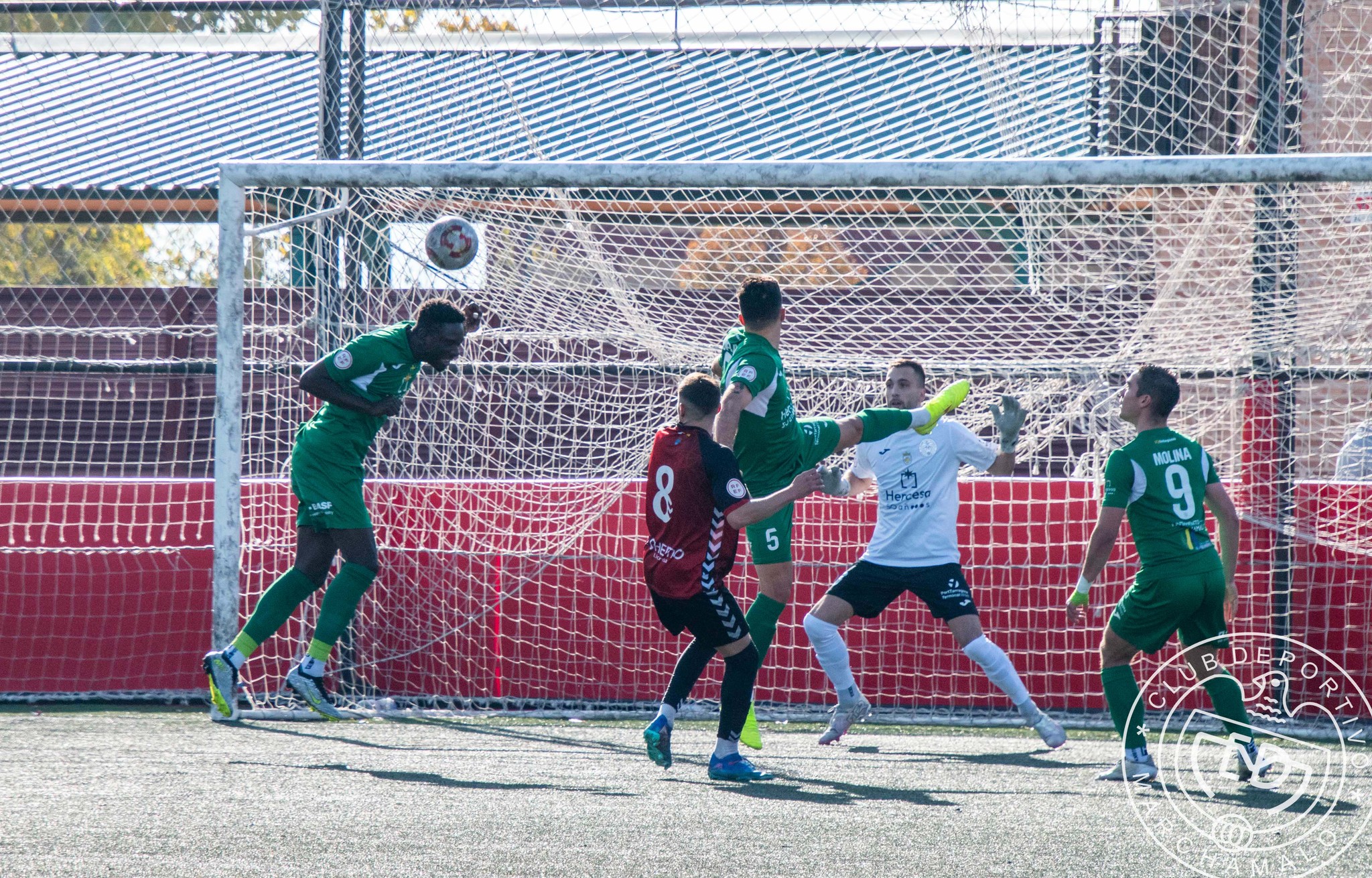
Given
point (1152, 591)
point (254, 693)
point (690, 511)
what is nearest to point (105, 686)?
point (254, 693)

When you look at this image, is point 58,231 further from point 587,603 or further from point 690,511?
point 690,511

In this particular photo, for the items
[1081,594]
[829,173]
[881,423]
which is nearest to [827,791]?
[1081,594]

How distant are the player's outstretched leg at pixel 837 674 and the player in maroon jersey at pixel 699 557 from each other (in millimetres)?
1069

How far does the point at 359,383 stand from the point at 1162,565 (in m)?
3.47

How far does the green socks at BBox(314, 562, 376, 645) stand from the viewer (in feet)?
19.0

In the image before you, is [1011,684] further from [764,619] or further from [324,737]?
[324,737]

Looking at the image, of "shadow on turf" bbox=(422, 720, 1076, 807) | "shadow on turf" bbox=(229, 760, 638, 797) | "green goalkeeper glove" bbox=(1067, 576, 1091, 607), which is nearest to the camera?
"shadow on turf" bbox=(422, 720, 1076, 807)

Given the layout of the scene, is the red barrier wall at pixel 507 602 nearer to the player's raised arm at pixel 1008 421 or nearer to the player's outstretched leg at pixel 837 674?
the player's outstretched leg at pixel 837 674

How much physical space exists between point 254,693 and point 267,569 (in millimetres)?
701

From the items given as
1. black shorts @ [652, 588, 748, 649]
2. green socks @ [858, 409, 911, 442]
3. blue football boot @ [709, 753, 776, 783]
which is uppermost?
green socks @ [858, 409, 911, 442]

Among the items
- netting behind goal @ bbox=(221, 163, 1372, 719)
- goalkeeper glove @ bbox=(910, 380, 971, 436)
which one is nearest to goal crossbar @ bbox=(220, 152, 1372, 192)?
netting behind goal @ bbox=(221, 163, 1372, 719)

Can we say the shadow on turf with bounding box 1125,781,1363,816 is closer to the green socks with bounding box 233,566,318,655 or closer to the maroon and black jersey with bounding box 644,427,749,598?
the maroon and black jersey with bounding box 644,427,749,598

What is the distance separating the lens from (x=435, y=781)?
4.65 meters

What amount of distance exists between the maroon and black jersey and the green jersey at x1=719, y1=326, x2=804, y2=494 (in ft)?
1.63
